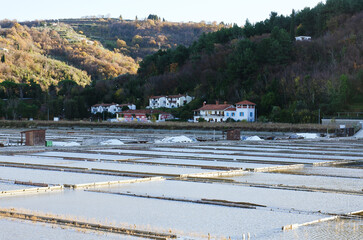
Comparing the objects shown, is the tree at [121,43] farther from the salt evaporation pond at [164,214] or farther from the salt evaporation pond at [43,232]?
the salt evaporation pond at [43,232]

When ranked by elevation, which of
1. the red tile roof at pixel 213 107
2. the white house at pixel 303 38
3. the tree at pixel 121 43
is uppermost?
the tree at pixel 121 43

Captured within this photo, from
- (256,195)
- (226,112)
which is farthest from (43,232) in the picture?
(226,112)

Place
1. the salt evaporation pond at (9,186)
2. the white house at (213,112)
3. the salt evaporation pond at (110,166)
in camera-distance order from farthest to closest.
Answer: the white house at (213,112) → the salt evaporation pond at (110,166) → the salt evaporation pond at (9,186)

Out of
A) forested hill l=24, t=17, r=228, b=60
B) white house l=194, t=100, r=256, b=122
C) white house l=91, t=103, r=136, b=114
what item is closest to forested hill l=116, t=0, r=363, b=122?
white house l=194, t=100, r=256, b=122

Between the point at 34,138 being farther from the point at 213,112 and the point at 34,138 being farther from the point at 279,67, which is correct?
the point at 279,67

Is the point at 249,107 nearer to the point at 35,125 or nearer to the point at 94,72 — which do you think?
the point at 35,125

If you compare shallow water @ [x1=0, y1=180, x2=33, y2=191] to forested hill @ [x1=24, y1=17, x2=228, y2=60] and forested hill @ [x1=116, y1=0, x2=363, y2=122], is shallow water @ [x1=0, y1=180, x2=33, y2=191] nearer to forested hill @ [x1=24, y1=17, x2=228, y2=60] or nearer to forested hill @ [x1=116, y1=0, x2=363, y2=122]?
forested hill @ [x1=116, y1=0, x2=363, y2=122]

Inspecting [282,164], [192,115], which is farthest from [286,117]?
[282,164]

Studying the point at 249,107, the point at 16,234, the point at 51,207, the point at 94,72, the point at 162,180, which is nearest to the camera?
the point at 16,234

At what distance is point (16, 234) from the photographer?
6.39 metres

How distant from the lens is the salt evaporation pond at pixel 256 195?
27.6ft

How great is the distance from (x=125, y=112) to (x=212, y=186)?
156 feet

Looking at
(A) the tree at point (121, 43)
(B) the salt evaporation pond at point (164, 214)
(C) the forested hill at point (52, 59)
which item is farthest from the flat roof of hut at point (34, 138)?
(A) the tree at point (121, 43)

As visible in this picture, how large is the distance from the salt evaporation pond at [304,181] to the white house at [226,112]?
118ft
